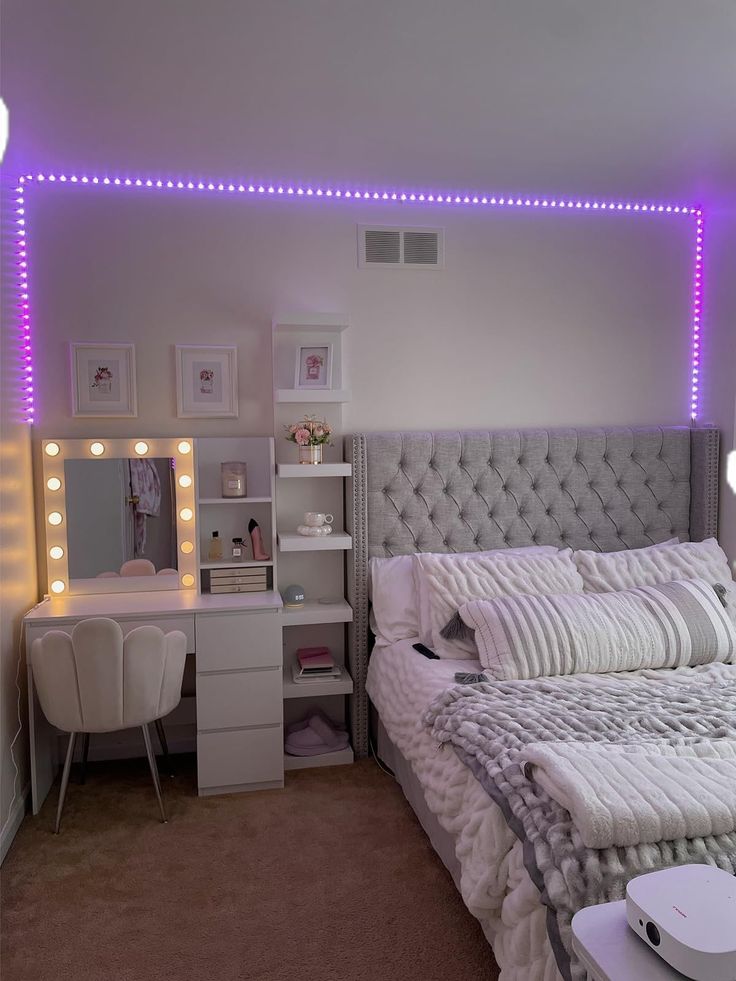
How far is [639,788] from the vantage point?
1621 mm

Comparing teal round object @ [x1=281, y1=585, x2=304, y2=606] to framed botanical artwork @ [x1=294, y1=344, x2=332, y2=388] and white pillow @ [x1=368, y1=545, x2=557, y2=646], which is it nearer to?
white pillow @ [x1=368, y1=545, x2=557, y2=646]

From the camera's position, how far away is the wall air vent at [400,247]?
3.37 meters

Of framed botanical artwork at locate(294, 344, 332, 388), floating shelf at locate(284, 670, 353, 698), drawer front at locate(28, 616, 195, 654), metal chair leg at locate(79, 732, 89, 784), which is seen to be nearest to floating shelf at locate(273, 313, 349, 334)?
framed botanical artwork at locate(294, 344, 332, 388)

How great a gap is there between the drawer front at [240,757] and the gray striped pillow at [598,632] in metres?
0.92

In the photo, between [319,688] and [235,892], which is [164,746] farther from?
[235,892]

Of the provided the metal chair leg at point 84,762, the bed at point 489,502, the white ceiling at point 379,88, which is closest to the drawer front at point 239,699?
the bed at point 489,502

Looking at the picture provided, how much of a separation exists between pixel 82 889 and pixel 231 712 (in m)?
0.79

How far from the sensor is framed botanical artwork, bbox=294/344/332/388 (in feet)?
10.7

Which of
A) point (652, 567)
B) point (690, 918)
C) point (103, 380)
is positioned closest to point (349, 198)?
point (103, 380)

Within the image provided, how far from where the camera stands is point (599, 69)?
7.14ft

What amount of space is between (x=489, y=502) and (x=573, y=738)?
5.06 feet

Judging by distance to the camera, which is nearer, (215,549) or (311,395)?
(311,395)

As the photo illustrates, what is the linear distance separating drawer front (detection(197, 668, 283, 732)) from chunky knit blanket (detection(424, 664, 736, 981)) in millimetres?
855

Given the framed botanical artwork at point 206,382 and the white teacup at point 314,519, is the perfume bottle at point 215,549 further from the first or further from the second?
the framed botanical artwork at point 206,382
